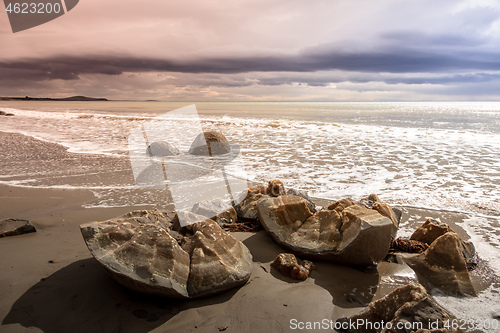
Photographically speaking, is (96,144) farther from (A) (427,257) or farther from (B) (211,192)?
(A) (427,257)

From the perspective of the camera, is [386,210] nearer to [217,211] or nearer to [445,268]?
[445,268]

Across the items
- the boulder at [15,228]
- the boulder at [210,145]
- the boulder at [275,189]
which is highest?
the boulder at [15,228]

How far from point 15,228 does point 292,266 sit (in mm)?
3390

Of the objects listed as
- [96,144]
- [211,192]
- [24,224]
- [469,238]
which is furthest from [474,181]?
[96,144]

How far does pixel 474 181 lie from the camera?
23.9 feet

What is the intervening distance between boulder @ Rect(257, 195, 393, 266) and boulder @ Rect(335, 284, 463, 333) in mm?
890

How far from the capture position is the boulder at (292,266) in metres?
3.16

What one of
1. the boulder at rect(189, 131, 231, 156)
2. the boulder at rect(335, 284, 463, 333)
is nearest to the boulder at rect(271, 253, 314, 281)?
the boulder at rect(335, 284, 463, 333)

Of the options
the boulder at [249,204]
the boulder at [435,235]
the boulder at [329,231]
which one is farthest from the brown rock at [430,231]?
the boulder at [249,204]

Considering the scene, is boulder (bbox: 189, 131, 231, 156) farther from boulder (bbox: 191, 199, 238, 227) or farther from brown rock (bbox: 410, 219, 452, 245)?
brown rock (bbox: 410, 219, 452, 245)

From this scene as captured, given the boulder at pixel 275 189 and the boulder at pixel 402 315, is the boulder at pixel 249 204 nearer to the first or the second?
the boulder at pixel 275 189

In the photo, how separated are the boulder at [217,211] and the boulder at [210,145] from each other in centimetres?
585

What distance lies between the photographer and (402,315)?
2113mm

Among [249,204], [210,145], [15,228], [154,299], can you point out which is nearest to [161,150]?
[210,145]
